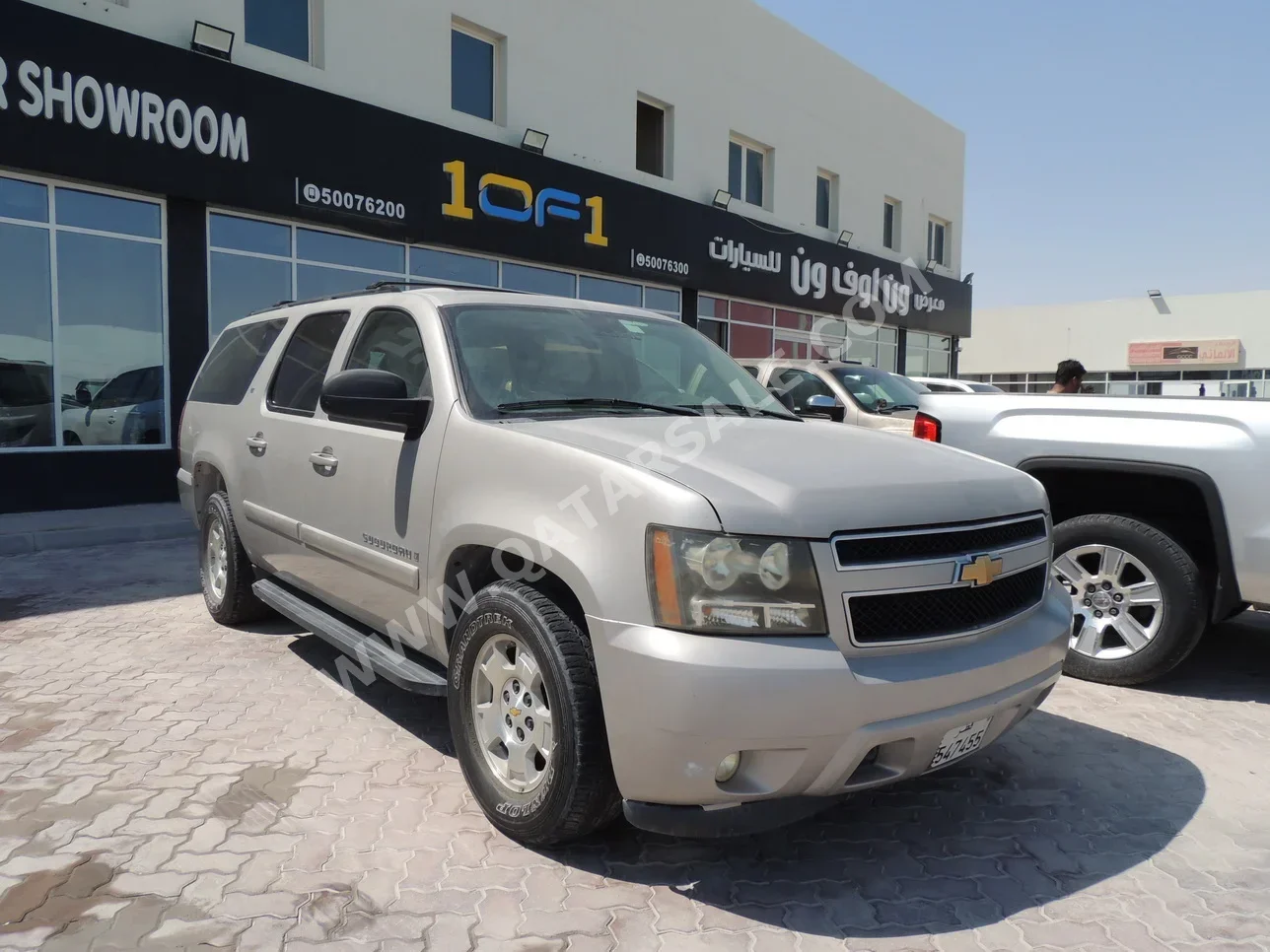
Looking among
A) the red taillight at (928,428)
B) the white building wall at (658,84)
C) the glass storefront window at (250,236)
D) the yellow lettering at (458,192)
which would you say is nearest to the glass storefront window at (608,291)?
the white building wall at (658,84)

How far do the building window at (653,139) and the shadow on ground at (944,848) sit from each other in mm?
14651

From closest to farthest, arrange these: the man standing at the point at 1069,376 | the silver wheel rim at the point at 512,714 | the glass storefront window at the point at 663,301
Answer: the silver wheel rim at the point at 512,714
the man standing at the point at 1069,376
the glass storefront window at the point at 663,301

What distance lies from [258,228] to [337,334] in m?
8.01

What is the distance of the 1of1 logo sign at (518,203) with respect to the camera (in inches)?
499

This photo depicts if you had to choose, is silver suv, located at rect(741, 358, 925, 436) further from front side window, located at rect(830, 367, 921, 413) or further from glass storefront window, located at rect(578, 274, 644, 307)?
glass storefront window, located at rect(578, 274, 644, 307)

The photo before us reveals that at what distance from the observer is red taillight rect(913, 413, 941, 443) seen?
16.5ft

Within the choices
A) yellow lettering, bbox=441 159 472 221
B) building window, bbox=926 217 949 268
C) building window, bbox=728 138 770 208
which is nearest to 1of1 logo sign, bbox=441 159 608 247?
yellow lettering, bbox=441 159 472 221

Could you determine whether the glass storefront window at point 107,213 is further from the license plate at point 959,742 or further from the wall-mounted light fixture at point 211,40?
the license plate at point 959,742

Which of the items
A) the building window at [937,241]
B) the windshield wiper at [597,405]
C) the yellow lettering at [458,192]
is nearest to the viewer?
the windshield wiper at [597,405]

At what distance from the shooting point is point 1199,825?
3135 millimetres

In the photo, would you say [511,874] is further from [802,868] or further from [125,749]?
[125,749]

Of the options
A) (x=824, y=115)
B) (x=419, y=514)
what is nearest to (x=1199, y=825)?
(x=419, y=514)

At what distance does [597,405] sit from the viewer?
3.39 m

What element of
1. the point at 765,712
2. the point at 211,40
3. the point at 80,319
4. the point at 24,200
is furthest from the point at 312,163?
the point at 765,712
